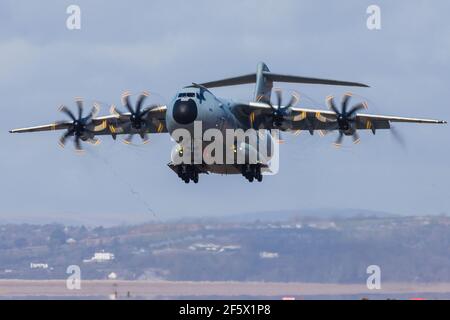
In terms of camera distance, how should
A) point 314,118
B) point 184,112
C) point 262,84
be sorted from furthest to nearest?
point 262,84 < point 314,118 < point 184,112

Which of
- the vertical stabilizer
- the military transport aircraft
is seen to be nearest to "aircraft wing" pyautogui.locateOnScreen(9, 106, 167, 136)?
the military transport aircraft

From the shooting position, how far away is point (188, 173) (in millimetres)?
53719

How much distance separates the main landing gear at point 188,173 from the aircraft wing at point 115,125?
2.83 metres

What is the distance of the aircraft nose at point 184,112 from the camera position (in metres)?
49.6

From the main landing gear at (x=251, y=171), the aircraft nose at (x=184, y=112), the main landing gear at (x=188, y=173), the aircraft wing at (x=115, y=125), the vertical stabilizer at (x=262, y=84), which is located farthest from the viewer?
the vertical stabilizer at (x=262, y=84)

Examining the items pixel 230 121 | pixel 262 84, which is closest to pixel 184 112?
pixel 230 121

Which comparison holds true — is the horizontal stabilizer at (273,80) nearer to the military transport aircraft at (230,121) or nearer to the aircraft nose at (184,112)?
the military transport aircraft at (230,121)

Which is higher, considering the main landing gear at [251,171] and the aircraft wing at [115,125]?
the aircraft wing at [115,125]

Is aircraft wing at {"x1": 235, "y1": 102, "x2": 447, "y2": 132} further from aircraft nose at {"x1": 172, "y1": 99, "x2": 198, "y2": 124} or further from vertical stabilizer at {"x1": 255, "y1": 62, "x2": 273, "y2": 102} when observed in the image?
aircraft nose at {"x1": 172, "y1": 99, "x2": 198, "y2": 124}

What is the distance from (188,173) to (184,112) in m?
4.72

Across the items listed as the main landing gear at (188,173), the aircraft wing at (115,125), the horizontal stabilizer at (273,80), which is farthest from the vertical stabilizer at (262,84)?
the main landing gear at (188,173)

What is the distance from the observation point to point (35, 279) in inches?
2232

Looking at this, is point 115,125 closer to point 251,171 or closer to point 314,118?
point 251,171
